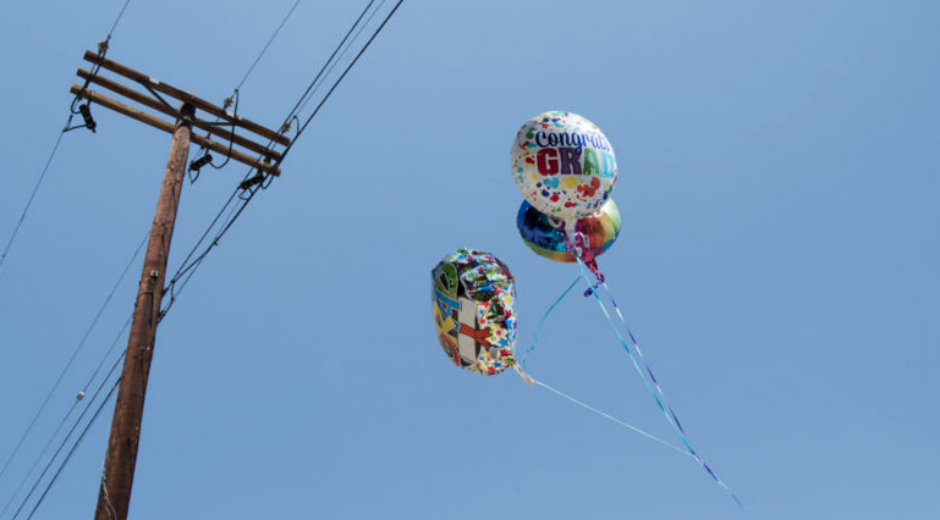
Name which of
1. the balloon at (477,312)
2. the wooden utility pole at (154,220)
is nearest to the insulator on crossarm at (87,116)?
the wooden utility pole at (154,220)

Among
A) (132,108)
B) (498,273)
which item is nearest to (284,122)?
(132,108)

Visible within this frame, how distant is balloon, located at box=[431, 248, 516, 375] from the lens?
280 inches

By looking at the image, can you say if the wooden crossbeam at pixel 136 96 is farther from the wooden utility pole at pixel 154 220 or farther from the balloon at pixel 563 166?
the balloon at pixel 563 166

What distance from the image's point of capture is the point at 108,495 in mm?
5129

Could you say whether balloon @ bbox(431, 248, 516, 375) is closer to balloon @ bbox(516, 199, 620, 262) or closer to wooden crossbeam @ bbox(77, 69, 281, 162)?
balloon @ bbox(516, 199, 620, 262)

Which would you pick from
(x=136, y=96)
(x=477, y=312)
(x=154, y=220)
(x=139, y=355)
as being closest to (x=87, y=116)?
(x=136, y=96)

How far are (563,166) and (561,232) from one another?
786mm

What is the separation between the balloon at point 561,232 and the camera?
729cm

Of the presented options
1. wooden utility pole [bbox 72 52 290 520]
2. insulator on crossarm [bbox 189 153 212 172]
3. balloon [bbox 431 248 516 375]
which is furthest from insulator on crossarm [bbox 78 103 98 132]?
balloon [bbox 431 248 516 375]

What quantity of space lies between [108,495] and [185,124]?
3673 millimetres

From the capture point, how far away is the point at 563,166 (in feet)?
22.1

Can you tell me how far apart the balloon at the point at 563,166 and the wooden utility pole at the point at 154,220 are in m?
2.81

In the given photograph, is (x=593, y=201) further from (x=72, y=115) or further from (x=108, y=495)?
(x=72, y=115)

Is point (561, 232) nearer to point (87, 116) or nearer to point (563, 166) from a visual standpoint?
point (563, 166)
